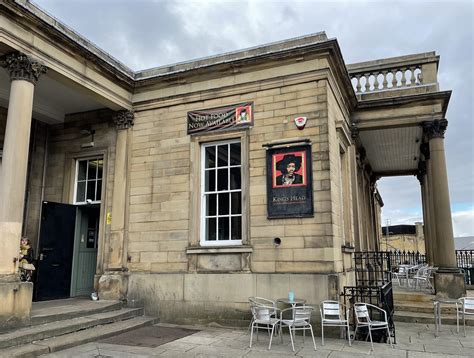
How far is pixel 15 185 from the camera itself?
6.74m

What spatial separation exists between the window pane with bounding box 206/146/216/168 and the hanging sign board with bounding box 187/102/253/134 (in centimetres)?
45

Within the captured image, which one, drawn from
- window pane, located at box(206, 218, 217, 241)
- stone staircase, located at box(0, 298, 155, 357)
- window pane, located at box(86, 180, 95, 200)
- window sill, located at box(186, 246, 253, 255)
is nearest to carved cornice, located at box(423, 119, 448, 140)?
window sill, located at box(186, 246, 253, 255)

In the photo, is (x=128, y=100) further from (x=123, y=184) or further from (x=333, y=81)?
(x=333, y=81)

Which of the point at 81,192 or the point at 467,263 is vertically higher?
the point at 81,192

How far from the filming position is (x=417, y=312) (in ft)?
31.9

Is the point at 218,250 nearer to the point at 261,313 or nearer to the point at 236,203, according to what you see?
the point at 236,203

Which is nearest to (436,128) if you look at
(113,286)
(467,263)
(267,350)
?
(467,263)

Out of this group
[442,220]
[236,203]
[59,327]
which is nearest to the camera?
[59,327]

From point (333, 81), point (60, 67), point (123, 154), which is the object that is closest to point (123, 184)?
point (123, 154)

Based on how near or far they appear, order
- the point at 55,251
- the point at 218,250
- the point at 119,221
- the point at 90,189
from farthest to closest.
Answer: the point at 90,189, the point at 55,251, the point at 119,221, the point at 218,250

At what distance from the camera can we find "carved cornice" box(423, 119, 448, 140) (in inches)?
440

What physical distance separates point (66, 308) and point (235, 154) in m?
4.68

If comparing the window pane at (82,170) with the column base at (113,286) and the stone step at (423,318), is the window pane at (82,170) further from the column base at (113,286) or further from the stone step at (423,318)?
the stone step at (423,318)

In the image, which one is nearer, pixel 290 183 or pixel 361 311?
pixel 361 311
